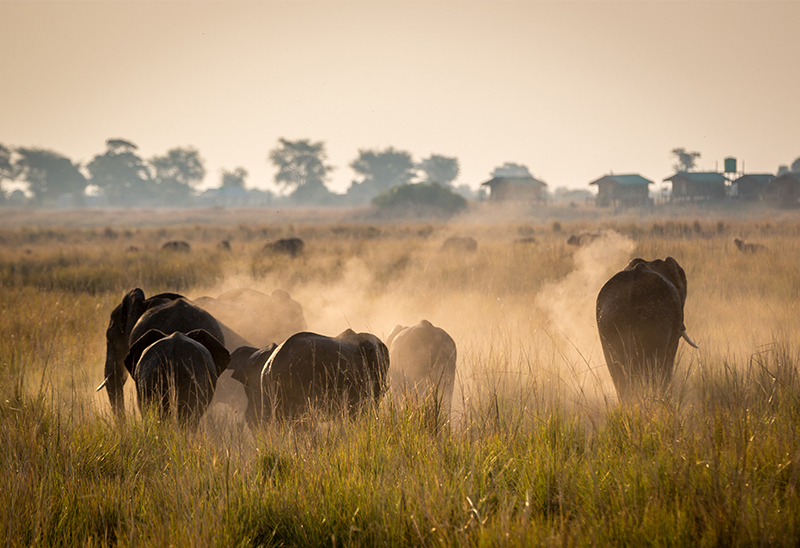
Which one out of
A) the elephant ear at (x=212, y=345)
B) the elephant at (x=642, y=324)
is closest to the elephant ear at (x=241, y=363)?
the elephant ear at (x=212, y=345)

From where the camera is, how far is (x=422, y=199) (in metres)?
67.7

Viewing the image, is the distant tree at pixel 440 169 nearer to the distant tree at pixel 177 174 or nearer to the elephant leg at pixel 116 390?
the distant tree at pixel 177 174

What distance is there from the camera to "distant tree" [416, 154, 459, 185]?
10838 centimetres

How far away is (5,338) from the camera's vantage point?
25.0ft

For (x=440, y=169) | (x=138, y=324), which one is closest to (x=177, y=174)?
(x=440, y=169)

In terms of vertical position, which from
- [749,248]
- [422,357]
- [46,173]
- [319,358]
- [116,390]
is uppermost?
[46,173]

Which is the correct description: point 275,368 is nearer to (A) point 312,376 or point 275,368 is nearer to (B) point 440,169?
(A) point 312,376

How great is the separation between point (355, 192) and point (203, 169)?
2995 cm

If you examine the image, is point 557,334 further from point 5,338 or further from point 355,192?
point 355,192

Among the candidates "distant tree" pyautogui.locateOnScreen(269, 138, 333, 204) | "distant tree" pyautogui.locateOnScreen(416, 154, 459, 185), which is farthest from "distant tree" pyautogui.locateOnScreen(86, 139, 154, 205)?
"distant tree" pyautogui.locateOnScreen(416, 154, 459, 185)

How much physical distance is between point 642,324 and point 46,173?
10987 cm

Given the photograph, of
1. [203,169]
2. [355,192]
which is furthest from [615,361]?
[203,169]

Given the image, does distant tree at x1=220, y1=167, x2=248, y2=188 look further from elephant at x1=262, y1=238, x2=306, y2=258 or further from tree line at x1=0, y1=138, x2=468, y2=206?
elephant at x1=262, y1=238, x2=306, y2=258

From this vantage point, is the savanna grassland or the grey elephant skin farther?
the grey elephant skin
